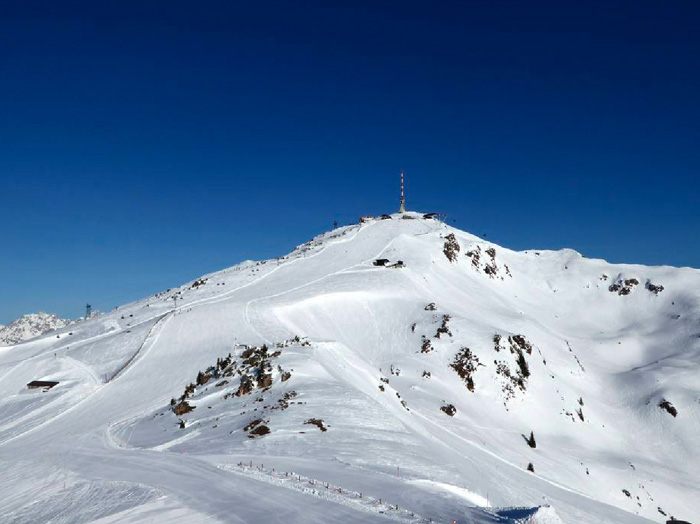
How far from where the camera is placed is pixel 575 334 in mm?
100312

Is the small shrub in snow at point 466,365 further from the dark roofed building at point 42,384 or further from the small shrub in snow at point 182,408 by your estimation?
the dark roofed building at point 42,384

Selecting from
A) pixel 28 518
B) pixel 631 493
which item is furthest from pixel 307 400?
pixel 631 493

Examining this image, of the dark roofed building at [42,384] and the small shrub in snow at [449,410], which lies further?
the dark roofed building at [42,384]

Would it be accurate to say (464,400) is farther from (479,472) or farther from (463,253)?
(463,253)

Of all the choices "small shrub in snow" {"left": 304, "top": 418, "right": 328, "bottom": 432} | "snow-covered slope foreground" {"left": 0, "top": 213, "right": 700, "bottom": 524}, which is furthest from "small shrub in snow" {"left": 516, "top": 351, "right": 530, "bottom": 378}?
"small shrub in snow" {"left": 304, "top": 418, "right": 328, "bottom": 432}

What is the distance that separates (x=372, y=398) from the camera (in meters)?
37.7

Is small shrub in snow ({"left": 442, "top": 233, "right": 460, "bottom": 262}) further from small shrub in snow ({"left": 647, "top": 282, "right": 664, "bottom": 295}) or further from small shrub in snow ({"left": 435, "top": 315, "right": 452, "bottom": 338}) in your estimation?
small shrub in snow ({"left": 647, "top": 282, "right": 664, "bottom": 295})

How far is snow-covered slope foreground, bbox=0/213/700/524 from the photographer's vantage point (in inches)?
854

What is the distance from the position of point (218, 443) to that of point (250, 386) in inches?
404

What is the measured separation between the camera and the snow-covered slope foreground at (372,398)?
21.7 m

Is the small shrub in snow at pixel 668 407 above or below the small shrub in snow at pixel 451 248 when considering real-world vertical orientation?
below

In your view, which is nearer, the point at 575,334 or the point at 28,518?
the point at 28,518

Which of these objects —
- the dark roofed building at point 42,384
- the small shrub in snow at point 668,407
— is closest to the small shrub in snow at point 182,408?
the dark roofed building at point 42,384

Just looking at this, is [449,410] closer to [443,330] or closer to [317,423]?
[443,330]
